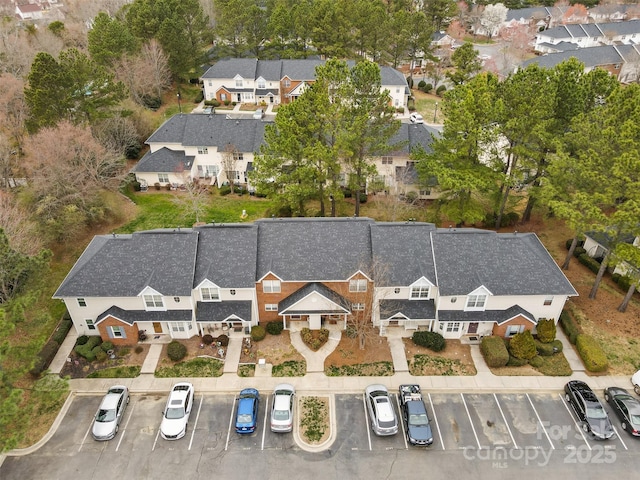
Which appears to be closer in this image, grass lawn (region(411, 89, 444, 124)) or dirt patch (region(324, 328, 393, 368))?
dirt patch (region(324, 328, 393, 368))

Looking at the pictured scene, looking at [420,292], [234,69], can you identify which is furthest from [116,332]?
[234,69]

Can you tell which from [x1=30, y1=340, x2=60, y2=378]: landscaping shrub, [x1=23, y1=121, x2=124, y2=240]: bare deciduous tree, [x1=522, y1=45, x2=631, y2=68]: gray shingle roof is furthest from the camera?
[x1=522, y1=45, x2=631, y2=68]: gray shingle roof

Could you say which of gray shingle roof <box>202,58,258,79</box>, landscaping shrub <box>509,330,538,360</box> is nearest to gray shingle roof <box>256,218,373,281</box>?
landscaping shrub <box>509,330,538,360</box>

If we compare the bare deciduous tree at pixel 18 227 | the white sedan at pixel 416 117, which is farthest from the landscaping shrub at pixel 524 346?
the white sedan at pixel 416 117

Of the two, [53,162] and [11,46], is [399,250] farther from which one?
[11,46]

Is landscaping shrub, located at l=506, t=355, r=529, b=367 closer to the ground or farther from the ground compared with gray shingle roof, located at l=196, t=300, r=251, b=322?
closer to the ground

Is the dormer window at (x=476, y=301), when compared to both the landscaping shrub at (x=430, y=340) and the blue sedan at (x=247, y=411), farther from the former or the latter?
the blue sedan at (x=247, y=411)

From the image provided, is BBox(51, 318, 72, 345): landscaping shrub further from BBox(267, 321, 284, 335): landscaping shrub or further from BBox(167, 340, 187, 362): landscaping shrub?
BBox(267, 321, 284, 335): landscaping shrub
